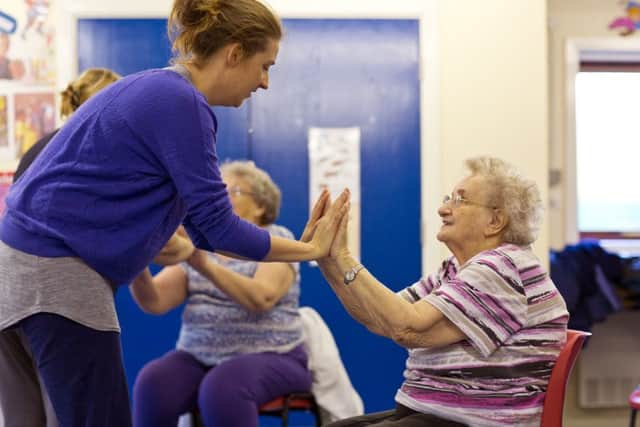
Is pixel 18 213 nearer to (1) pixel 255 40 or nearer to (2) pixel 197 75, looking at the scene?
(2) pixel 197 75

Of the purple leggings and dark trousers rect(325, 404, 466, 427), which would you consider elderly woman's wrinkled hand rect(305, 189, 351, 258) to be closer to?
dark trousers rect(325, 404, 466, 427)

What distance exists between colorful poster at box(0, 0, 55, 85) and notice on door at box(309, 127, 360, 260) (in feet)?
3.86

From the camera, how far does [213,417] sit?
98.7 inches

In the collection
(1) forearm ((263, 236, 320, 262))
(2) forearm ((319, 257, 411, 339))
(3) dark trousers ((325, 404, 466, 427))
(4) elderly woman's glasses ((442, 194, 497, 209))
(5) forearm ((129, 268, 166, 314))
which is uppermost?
(4) elderly woman's glasses ((442, 194, 497, 209))

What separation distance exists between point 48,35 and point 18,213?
7.79 feet

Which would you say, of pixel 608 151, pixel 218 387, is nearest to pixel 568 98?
pixel 608 151

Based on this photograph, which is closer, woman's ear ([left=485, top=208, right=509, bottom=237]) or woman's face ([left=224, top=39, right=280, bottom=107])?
woman's face ([left=224, top=39, right=280, bottom=107])

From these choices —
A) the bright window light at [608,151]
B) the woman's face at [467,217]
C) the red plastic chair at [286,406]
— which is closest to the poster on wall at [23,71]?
the red plastic chair at [286,406]

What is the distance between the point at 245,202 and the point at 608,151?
2.42 metres

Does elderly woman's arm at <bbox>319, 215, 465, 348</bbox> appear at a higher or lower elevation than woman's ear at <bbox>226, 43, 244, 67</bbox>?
lower

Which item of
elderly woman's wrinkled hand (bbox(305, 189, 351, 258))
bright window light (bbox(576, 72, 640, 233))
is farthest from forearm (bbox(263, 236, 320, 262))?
bright window light (bbox(576, 72, 640, 233))

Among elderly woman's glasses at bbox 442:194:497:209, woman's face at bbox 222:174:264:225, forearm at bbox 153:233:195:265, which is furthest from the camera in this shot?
woman's face at bbox 222:174:264:225

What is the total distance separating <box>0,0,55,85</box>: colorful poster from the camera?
372 cm

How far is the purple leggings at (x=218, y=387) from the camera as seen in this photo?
250 cm
